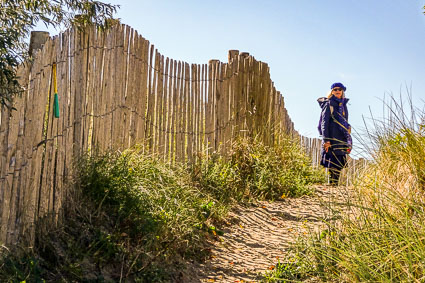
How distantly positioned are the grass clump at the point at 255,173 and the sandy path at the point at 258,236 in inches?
9.4

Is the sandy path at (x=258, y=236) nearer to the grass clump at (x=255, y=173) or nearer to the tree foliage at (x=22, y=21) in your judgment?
the grass clump at (x=255, y=173)

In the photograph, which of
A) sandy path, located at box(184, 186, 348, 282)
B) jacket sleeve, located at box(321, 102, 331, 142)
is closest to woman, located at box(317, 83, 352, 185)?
jacket sleeve, located at box(321, 102, 331, 142)

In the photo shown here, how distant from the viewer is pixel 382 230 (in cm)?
438

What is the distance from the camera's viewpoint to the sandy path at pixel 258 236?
544cm

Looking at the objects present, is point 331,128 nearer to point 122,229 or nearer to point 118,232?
point 122,229

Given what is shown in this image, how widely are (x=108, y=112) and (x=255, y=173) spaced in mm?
3051

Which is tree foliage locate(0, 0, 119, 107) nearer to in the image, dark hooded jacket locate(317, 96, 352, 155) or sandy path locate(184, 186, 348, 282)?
sandy path locate(184, 186, 348, 282)

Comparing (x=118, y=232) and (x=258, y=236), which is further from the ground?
(x=118, y=232)

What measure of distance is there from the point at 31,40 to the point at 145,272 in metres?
2.23

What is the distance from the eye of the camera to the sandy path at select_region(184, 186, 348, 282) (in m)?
→ 5.44

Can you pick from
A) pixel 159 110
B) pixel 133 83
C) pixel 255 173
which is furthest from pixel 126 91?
pixel 255 173

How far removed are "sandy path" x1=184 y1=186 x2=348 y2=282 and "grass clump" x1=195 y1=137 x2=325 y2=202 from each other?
0.24 m

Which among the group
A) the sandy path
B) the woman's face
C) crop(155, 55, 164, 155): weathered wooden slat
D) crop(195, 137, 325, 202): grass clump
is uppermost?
the woman's face

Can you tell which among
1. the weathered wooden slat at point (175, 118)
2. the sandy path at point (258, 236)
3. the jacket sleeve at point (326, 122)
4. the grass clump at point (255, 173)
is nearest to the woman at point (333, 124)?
the jacket sleeve at point (326, 122)
